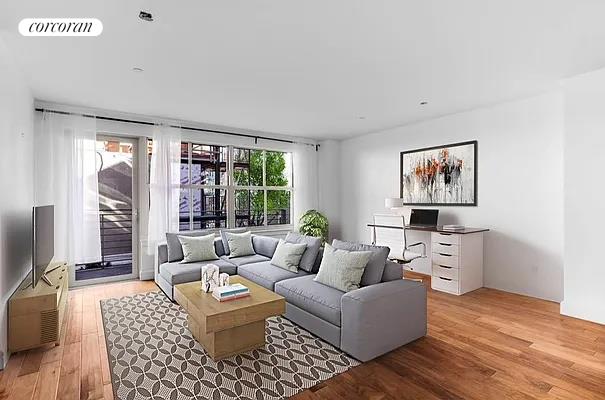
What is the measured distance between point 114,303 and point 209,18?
11.0 feet

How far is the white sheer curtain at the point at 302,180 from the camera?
21.7 ft

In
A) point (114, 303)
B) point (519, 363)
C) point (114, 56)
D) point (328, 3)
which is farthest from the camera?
Answer: point (114, 303)

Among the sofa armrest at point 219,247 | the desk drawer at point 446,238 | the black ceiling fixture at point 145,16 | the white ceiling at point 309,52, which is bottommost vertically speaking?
the sofa armrest at point 219,247

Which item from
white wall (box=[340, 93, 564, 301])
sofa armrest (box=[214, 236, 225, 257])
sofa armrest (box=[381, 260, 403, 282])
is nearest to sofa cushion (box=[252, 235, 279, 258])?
sofa armrest (box=[214, 236, 225, 257])

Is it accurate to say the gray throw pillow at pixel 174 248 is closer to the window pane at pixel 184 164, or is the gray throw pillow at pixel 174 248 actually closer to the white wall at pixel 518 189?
the window pane at pixel 184 164

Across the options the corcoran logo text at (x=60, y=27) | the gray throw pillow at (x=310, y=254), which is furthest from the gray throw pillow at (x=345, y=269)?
the corcoran logo text at (x=60, y=27)

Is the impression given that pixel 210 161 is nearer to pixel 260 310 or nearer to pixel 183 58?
pixel 183 58

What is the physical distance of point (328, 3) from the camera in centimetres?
211

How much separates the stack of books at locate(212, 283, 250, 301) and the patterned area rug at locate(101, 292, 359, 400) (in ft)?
1.48

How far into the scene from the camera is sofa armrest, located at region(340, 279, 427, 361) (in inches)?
97.8

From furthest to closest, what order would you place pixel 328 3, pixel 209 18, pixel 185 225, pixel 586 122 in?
pixel 185 225
pixel 586 122
pixel 209 18
pixel 328 3

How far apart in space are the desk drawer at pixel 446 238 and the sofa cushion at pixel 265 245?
2.23 m

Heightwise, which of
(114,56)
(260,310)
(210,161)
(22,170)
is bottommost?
(260,310)

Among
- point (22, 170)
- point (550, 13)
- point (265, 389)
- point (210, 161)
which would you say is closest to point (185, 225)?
point (210, 161)
